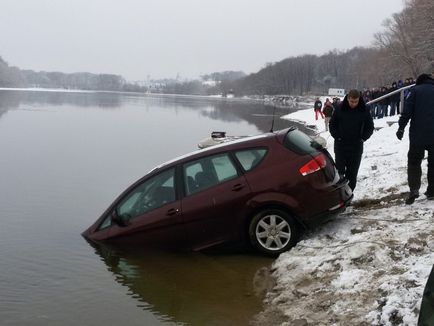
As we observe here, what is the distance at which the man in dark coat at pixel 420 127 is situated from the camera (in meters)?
7.66

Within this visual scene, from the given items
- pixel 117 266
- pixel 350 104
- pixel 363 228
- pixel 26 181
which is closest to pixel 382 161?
pixel 350 104

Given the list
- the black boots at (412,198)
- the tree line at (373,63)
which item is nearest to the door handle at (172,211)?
the black boots at (412,198)

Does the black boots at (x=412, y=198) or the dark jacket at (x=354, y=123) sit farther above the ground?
the dark jacket at (x=354, y=123)

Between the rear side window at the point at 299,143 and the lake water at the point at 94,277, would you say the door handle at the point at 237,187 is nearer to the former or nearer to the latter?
the rear side window at the point at 299,143

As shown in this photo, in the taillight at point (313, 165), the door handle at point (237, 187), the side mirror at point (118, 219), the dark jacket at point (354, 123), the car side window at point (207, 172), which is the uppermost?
the dark jacket at point (354, 123)

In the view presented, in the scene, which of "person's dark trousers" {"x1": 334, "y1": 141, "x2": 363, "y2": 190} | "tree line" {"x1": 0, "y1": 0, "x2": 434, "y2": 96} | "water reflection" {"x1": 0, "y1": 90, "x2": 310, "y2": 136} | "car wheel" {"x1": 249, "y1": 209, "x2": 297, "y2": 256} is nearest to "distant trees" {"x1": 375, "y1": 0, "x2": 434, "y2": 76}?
"tree line" {"x1": 0, "y1": 0, "x2": 434, "y2": 96}

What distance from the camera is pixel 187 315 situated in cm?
570

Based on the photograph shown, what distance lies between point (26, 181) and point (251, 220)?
881 cm

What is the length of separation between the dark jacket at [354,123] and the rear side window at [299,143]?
0.93 meters

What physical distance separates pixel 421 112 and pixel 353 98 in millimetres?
999

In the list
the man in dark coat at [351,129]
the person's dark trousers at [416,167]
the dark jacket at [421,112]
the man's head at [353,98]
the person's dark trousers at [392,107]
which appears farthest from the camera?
the person's dark trousers at [392,107]

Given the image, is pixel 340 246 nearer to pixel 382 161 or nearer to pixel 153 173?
pixel 153 173

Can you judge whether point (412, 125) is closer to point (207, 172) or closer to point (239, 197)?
point (239, 197)

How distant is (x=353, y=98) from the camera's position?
8180 mm
